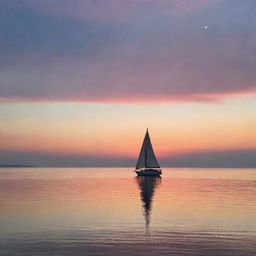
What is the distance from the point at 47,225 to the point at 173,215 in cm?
1632

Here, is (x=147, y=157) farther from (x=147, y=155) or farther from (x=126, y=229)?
(x=126, y=229)

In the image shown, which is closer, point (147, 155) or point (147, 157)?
point (147, 155)

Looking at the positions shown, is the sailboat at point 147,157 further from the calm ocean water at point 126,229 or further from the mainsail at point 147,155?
the calm ocean water at point 126,229

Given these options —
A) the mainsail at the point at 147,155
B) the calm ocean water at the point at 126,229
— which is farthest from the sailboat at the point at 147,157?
the calm ocean water at the point at 126,229

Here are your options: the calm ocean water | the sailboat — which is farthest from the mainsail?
the calm ocean water

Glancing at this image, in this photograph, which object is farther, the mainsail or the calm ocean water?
the mainsail

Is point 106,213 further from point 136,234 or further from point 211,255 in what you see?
point 211,255

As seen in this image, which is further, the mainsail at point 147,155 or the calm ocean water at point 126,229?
the mainsail at point 147,155

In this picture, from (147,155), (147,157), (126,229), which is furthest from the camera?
(147,157)

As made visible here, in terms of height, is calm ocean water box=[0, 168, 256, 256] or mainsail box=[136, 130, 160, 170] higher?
mainsail box=[136, 130, 160, 170]

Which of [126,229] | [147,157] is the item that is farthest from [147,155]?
[126,229]

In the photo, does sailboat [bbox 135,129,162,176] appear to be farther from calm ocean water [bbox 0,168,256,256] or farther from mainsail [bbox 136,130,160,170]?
calm ocean water [bbox 0,168,256,256]

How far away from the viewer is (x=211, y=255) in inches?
1193

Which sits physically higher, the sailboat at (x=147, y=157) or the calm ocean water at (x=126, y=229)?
the sailboat at (x=147, y=157)
